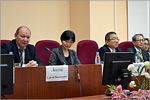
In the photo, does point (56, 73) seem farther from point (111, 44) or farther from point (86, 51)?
point (111, 44)

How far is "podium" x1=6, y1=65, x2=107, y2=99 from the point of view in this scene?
184cm

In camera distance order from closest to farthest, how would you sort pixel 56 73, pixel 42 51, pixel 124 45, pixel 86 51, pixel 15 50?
pixel 56 73
pixel 15 50
pixel 42 51
pixel 86 51
pixel 124 45

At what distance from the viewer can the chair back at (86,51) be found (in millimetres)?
3277

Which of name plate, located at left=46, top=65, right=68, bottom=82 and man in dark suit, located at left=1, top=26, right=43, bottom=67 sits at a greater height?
man in dark suit, located at left=1, top=26, right=43, bottom=67

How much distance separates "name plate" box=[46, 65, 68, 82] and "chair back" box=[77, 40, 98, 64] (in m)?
1.27

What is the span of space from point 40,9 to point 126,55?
275cm

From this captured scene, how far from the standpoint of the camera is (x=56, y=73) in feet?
6.45

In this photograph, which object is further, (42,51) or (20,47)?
(42,51)

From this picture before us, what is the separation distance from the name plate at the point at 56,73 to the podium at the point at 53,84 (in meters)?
0.03

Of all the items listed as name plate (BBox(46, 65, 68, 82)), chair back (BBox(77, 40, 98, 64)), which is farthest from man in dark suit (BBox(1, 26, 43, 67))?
chair back (BBox(77, 40, 98, 64))

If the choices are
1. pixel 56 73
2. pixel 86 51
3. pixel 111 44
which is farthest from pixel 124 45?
pixel 56 73

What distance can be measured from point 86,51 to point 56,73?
1412 millimetres

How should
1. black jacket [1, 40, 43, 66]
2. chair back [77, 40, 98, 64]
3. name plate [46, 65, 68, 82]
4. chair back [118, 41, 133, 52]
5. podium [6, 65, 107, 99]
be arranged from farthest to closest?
chair back [118, 41, 133, 52] → chair back [77, 40, 98, 64] → black jacket [1, 40, 43, 66] → name plate [46, 65, 68, 82] → podium [6, 65, 107, 99]

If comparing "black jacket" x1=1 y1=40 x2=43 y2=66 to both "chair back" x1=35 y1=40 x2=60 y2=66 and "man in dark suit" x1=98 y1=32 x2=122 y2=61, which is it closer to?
"chair back" x1=35 y1=40 x2=60 y2=66
